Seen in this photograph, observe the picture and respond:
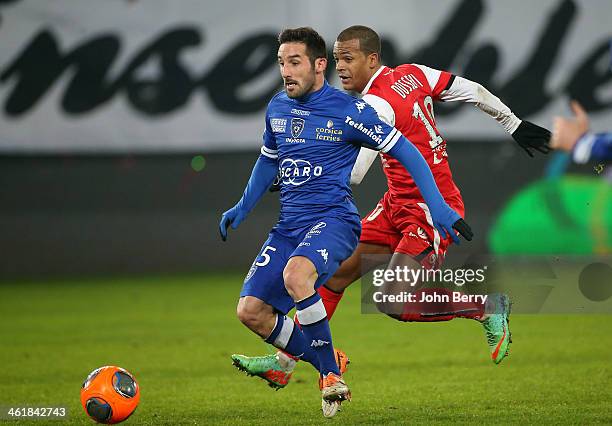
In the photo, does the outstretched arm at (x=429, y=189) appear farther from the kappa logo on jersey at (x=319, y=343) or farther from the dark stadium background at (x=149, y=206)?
the dark stadium background at (x=149, y=206)

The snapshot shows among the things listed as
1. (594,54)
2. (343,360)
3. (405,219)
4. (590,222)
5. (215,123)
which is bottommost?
(590,222)

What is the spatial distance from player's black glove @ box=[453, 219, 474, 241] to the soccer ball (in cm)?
190

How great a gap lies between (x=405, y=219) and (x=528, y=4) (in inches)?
327

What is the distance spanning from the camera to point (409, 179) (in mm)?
6531

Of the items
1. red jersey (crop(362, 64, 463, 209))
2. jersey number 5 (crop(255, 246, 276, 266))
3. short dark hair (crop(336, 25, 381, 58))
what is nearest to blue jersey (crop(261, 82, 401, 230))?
jersey number 5 (crop(255, 246, 276, 266))

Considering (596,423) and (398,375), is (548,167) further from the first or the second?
(596,423)

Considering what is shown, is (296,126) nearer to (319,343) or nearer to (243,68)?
(319,343)

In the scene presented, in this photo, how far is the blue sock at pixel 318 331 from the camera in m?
5.50

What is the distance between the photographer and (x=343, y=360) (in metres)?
6.04

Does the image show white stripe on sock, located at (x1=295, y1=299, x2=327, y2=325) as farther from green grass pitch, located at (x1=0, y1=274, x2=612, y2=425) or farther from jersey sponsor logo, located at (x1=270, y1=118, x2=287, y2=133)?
jersey sponsor logo, located at (x1=270, y1=118, x2=287, y2=133)

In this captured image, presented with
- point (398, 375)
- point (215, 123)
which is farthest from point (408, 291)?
point (215, 123)

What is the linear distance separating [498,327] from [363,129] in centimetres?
163

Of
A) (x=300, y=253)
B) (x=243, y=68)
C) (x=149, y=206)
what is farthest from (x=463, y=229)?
(x=149, y=206)

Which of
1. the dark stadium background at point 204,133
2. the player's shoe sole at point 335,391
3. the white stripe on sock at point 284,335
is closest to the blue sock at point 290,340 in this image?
the white stripe on sock at point 284,335
